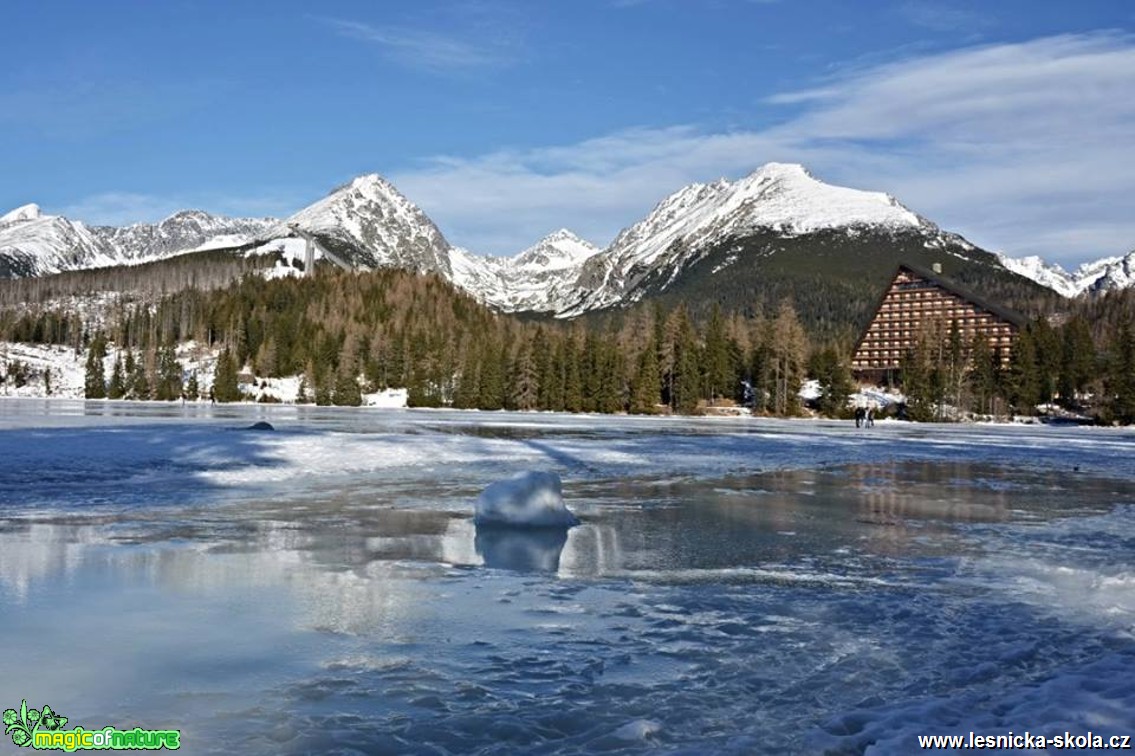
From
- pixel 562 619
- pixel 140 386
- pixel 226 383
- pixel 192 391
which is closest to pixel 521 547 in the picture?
pixel 562 619

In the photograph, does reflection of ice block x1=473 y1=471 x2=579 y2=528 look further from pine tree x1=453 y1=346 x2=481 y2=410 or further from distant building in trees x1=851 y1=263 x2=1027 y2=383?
distant building in trees x1=851 y1=263 x2=1027 y2=383

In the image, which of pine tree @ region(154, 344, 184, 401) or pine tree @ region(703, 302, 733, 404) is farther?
pine tree @ region(154, 344, 184, 401)

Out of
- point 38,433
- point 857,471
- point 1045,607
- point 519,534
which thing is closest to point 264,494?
point 519,534

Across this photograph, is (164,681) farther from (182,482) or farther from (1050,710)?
(182,482)

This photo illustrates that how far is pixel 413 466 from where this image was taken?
94.3ft

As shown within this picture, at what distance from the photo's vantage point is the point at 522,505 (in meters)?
16.1

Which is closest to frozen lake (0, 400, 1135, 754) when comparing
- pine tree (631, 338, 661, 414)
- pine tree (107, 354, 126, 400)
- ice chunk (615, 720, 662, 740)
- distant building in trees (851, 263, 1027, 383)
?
ice chunk (615, 720, 662, 740)

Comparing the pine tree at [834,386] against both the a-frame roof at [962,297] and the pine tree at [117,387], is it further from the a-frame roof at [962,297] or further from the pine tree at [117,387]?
the pine tree at [117,387]
